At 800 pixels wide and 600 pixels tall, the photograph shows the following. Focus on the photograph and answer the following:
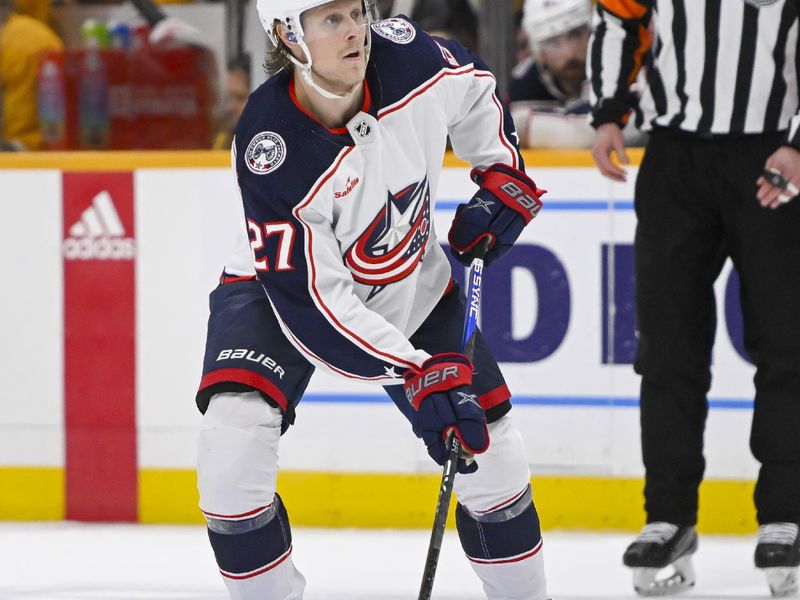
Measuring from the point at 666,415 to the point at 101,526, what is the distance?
1.49 metres

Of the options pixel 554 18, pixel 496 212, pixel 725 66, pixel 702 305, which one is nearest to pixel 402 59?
pixel 496 212

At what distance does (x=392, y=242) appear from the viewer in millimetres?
2316

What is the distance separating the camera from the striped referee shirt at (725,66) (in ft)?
9.39

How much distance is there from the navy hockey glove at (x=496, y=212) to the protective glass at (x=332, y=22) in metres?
0.38

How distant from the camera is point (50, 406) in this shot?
371cm

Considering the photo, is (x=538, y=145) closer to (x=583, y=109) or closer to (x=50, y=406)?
(x=583, y=109)

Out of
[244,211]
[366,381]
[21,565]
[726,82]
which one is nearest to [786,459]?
[726,82]

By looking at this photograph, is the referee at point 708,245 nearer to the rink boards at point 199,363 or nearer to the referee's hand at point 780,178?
the referee's hand at point 780,178

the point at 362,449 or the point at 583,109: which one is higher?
the point at 583,109

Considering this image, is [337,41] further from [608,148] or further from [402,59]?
[608,148]

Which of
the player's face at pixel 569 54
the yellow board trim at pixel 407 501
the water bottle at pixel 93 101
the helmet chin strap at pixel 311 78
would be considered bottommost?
the yellow board trim at pixel 407 501

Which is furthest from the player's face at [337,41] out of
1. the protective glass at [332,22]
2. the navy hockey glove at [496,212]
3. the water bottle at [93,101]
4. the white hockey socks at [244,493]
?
the water bottle at [93,101]

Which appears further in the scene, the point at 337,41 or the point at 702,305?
the point at 702,305

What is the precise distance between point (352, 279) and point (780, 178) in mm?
953
